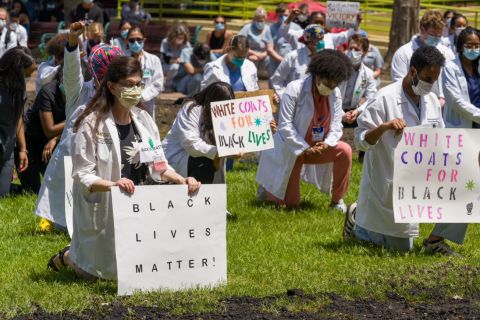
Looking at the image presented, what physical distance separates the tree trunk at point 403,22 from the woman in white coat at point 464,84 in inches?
496

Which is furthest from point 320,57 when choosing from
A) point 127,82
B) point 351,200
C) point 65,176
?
point 127,82

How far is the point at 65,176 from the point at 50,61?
1.79 metres

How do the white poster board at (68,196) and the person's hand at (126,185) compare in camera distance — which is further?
the white poster board at (68,196)

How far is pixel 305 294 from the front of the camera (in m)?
8.40

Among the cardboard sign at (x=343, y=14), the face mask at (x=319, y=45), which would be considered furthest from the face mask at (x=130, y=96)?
the cardboard sign at (x=343, y=14)

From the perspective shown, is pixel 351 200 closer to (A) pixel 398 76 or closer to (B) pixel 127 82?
(A) pixel 398 76

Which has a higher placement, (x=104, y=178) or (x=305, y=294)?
(x=104, y=178)

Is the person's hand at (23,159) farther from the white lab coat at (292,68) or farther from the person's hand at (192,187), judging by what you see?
the person's hand at (192,187)

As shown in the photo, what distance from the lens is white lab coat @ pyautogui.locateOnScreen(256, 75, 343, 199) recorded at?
1221 centimetres

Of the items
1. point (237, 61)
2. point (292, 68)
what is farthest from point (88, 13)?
point (237, 61)

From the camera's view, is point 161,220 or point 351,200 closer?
point 161,220

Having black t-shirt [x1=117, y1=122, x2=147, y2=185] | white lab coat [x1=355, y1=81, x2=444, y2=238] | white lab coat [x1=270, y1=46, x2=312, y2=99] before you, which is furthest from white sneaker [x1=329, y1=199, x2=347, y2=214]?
black t-shirt [x1=117, y1=122, x2=147, y2=185]

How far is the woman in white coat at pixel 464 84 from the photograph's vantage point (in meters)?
11.5

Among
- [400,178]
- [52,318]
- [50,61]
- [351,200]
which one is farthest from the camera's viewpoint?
[351,200]
